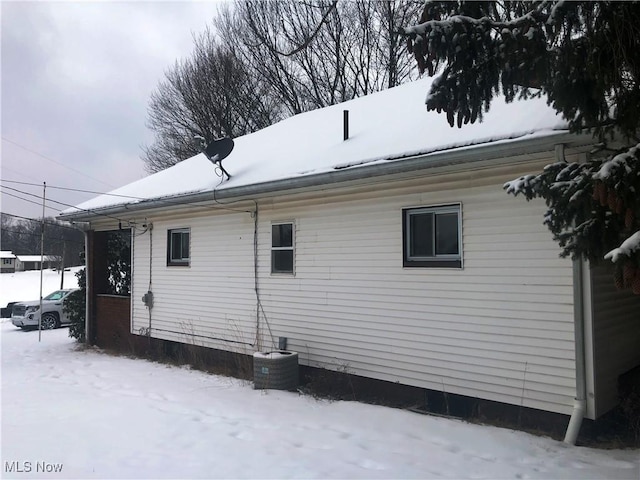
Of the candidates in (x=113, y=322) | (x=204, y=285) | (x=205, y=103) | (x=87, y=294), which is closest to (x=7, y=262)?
(x=205, y=103)

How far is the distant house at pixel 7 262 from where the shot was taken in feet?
249

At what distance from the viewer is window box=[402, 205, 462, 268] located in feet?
20.1

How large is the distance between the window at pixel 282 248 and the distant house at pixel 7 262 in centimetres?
7927

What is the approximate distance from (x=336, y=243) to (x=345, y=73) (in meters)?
17.6

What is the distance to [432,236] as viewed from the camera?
636cm

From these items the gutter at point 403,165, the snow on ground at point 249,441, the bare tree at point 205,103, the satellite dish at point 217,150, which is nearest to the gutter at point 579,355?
the snow on ground at point 249,441

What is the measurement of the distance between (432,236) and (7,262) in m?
89.2

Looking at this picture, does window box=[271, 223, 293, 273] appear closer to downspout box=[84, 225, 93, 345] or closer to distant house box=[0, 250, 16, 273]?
downspout box=[84, 225, 93, 345]

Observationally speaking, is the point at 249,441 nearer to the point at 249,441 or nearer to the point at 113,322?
the point at 249,441

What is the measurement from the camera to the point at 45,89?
16500 mm

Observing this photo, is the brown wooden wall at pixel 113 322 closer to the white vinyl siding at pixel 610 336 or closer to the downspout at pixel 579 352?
the downspout at pixel 579 352

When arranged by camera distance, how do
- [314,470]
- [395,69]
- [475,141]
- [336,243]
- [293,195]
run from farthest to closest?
[395,69]
[293,195]
[336,243]
[475,141]
[314,470]

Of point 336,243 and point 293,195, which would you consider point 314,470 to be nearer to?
point 336,243

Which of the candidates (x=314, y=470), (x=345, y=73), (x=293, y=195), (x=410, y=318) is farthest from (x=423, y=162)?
(x=345, y=73)
